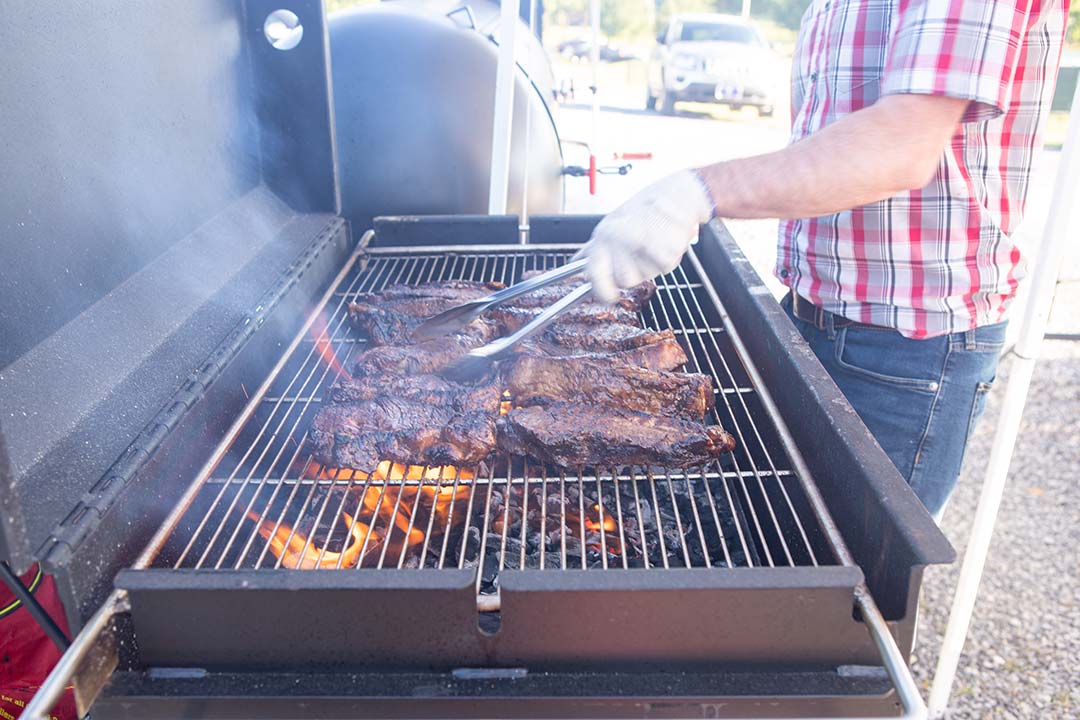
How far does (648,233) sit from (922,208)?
3.05 feet

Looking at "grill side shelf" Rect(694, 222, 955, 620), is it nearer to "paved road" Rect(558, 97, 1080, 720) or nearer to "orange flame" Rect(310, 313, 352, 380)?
"paved road" Rect(558, 97, 1080, 720)

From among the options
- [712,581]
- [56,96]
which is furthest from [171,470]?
[712,581]

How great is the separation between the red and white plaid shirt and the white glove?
0.57 m

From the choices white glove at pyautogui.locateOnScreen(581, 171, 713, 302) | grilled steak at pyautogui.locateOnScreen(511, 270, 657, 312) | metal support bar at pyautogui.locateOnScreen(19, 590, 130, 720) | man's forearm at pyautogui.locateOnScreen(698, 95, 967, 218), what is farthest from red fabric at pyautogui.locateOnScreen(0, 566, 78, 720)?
man's forearm at pyautogui.locateOnScreen(698, 95, 967, 218)

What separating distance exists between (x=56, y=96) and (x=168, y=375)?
0.81 meters

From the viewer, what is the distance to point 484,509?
2215mm

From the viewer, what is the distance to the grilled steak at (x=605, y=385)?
100.0 inches

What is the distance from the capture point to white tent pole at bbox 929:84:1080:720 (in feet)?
7.55

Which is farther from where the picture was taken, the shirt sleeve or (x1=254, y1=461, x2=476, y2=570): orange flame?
(x1=254, y1=461, x2=476, y2=570): orange flame

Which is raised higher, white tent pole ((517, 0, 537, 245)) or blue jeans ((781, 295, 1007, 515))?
white tent pole ((517, 0, 537, 245))

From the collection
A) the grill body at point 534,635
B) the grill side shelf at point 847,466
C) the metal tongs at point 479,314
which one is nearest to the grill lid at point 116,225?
the grill body at point 534,635

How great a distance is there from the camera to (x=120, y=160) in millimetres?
2447

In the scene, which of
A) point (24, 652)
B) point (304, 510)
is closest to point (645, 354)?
point (304, 510)

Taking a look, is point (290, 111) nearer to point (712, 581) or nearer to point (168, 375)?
point (168, 375)
